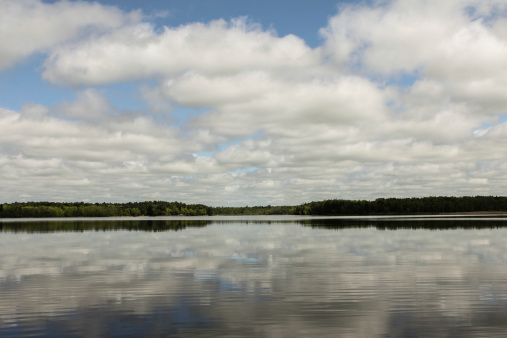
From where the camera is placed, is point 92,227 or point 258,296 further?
point 92,227

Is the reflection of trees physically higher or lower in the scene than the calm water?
lower

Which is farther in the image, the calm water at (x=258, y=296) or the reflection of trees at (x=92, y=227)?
the reflection of trees at (x=92, y=227)

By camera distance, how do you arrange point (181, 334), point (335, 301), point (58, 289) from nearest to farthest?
point (181, 334) < point (335, 301) < point (58, 289)

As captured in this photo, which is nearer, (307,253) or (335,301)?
(335,301)

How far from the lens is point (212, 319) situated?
19031 millimetres

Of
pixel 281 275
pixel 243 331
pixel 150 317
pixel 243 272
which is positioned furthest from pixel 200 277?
pixel 243 331

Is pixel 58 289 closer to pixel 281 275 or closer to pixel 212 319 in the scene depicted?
pixel 212 319

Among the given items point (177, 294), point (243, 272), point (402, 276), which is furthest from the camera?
point (243, 272)

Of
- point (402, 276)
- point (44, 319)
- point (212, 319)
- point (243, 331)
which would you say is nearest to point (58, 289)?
point (44, 319)

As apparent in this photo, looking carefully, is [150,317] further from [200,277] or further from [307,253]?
[307,253]

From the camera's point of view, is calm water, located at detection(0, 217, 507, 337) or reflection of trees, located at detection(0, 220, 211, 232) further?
reflection of trees, located at detection(0, 220, 211, 232)

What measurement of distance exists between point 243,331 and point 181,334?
8.39 feet

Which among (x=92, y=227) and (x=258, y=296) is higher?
(x=258, y=296)

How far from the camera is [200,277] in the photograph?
30.7m
